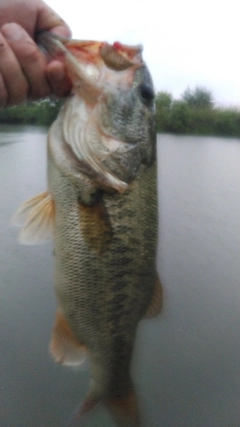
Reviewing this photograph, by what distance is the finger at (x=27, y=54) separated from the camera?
142 cm

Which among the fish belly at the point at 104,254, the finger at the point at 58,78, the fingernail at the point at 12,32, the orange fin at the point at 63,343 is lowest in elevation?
the orange fin at the point at 63,343

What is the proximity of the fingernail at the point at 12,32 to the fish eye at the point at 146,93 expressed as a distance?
474 mm

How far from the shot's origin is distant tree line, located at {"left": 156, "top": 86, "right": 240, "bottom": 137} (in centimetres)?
1612

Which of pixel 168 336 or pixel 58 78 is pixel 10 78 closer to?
pixel 58 78

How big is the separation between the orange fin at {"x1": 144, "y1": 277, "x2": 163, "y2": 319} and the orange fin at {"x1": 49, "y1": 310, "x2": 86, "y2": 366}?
0.31m

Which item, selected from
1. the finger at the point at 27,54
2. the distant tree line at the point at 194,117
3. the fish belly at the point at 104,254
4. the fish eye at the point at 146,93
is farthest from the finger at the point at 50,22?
the distant tree line at the point at 194,117

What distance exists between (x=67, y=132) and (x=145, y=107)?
323 millimetres

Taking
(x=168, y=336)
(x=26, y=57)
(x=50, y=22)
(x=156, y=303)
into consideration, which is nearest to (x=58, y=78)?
(x=26, y=57)

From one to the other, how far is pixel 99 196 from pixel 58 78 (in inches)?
16.9

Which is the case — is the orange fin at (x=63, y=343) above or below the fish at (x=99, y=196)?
below

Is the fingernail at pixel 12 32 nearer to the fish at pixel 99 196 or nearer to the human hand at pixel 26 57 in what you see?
the human hand at pixel 26 57

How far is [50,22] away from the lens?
1.64m

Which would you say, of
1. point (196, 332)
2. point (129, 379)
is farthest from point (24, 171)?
point (129, 379)

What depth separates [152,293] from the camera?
1.73 meters
